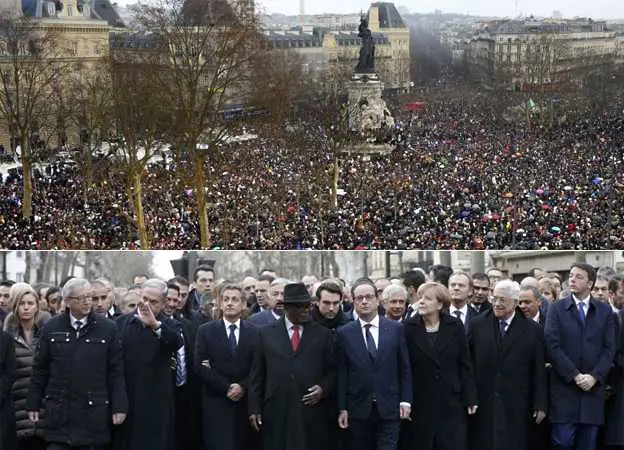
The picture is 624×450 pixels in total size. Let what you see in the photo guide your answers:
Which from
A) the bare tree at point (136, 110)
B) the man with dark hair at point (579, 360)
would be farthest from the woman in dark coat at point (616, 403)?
the bare tree at point (136, 110)

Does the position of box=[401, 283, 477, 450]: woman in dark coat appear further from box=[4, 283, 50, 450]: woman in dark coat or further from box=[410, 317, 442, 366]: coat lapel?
box=[4, 283, 50, 450]: woman in dark coat

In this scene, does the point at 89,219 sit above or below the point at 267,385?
below

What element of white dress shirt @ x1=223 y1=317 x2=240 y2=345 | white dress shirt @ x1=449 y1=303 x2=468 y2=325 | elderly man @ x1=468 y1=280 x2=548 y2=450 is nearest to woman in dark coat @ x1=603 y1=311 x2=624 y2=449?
elderly man @ x1=468 y1=280 x2=548 y2=450

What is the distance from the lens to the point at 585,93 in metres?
82.4

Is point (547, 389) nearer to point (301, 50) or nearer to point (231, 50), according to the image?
point (231, 50)

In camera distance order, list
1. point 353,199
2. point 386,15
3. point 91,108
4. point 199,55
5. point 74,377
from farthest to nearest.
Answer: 1. point 386,15
2. point 91,108
3. point 353,199
4. point 199,55
5. point 74,377

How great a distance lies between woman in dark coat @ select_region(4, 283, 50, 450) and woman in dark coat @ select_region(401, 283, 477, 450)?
2.62 metres

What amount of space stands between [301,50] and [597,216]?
88762mm

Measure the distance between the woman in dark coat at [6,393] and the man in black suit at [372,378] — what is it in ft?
7.42

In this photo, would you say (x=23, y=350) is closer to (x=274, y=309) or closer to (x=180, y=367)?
(x=180, y=367)

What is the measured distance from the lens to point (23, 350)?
9.72m

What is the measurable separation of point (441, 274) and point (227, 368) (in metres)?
2.20

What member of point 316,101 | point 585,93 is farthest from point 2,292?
point 585,93

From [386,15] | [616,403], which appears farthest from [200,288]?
[386,15]
